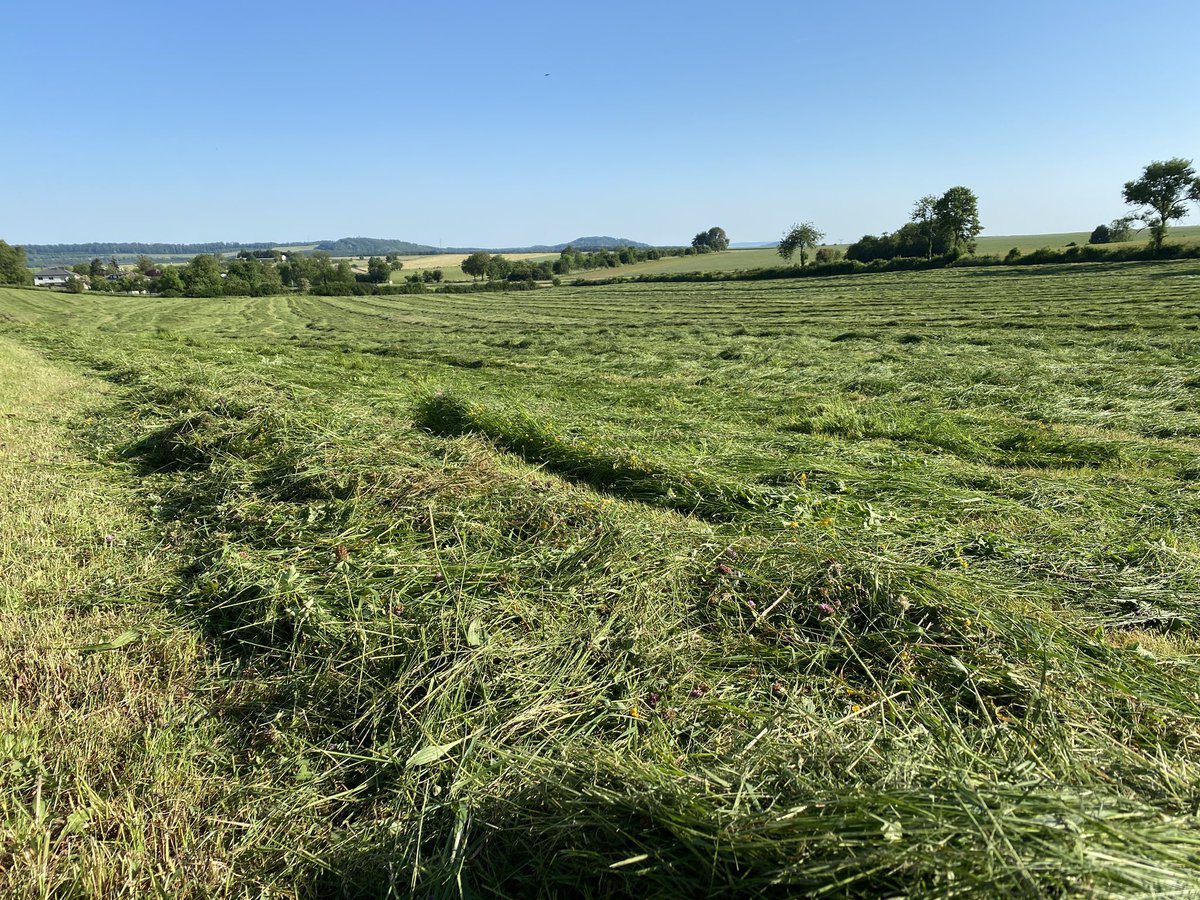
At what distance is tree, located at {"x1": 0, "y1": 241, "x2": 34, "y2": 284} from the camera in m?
68.6

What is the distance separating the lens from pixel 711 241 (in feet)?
430

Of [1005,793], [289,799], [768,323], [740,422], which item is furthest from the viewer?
[768,323]

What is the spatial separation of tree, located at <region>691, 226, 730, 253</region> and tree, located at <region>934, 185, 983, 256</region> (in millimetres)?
68441

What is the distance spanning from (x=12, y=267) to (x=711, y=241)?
4630 inches

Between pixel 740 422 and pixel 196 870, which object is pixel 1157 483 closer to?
pixel 740 422

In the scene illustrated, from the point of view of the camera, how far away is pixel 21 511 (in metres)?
5.02

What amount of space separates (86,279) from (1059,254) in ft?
393

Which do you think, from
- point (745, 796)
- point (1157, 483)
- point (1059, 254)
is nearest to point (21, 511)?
point (745, 796)

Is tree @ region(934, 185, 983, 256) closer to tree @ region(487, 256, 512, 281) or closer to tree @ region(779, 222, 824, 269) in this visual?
tree @ region(779, 222, 824, 269)

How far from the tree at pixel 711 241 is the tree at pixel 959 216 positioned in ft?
225

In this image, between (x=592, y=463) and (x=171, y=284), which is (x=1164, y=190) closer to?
(x=592, y=463)

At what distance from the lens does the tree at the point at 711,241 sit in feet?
423

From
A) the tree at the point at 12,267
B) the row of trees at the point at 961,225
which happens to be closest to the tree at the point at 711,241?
the row of trees at the point at 961,225

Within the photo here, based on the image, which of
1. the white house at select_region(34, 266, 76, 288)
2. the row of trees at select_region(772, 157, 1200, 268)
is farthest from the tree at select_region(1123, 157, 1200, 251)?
the white house at select_region(34, 266, 76, 288)
